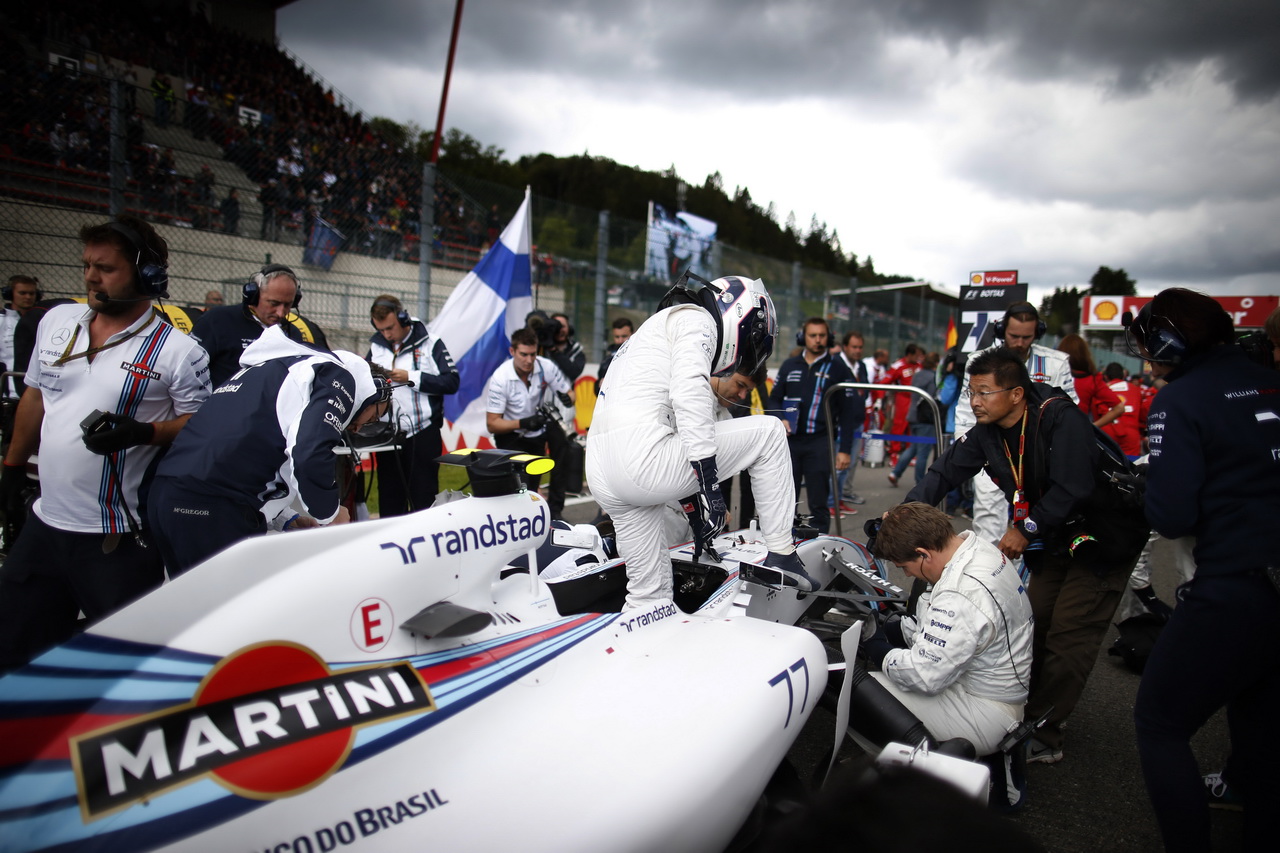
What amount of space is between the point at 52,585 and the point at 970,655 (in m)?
3.29

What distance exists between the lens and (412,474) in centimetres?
559

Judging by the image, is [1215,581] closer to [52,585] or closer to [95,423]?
[95,423]

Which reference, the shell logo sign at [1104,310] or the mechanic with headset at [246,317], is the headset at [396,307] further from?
the shell logo sign at [1104,310]

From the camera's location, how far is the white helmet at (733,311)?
325cm

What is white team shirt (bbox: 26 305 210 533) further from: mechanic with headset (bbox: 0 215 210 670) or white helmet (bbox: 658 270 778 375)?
white helmet (bbox: 658 270 778 375)

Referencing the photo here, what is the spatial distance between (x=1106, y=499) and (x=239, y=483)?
133 inches

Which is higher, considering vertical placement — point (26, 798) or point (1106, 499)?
point (1106, 499)

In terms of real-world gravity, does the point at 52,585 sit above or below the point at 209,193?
below

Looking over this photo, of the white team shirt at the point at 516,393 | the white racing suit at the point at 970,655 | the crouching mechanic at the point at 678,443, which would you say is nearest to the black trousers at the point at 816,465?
the white team shirt at the point at 516,393

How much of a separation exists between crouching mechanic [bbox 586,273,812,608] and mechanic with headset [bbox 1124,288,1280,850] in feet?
4.11

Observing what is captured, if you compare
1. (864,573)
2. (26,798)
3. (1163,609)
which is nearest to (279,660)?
(26,798)

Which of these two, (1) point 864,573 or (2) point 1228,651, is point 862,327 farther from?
(2) point 1228,651

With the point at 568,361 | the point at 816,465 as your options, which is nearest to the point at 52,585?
the point at 816,465

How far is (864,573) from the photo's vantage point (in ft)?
12.8
